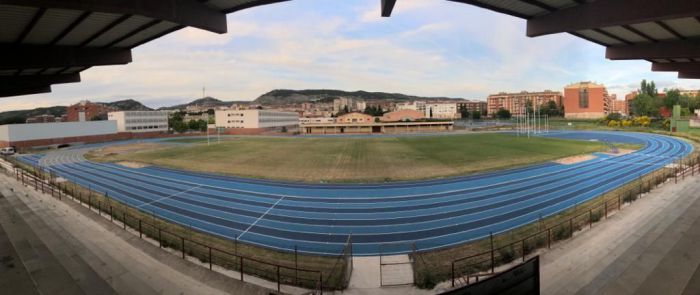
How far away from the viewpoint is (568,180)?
2472 cm

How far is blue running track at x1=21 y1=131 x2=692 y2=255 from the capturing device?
592 inches

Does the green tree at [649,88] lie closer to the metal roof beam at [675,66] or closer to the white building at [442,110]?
the white building at [442,110]

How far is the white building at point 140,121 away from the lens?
3359 inches

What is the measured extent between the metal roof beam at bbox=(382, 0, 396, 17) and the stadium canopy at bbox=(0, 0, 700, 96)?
0.8 inches

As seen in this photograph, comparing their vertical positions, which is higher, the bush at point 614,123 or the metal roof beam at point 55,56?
the metal roof beam at point 55,56

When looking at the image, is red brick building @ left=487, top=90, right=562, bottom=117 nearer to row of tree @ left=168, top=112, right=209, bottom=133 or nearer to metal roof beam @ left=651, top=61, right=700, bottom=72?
row of tree @ left=168, top=112, right=209, bottom=133

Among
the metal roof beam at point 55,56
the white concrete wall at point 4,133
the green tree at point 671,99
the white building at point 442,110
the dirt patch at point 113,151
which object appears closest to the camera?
the metal roof beam at point 55,56

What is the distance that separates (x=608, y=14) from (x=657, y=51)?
6124 millimetres

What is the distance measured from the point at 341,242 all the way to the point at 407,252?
3.04 m

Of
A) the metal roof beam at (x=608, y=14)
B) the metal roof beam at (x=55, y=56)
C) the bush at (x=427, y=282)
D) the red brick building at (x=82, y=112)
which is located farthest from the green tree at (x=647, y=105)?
the red brick building at (x=82, y=112)

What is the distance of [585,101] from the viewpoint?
12075 centimetres

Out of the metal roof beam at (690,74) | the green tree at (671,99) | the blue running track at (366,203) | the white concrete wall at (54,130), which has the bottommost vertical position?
the blue running track at (366,203)

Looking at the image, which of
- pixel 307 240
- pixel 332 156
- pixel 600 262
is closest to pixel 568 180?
pixel 600 262

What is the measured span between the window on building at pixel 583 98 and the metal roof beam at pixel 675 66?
125575 millimetres
